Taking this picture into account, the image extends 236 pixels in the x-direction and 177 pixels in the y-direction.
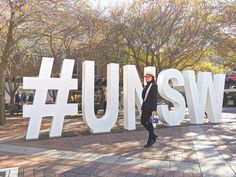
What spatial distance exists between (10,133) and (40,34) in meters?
5.08

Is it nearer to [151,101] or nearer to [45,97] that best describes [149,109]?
[151,101]

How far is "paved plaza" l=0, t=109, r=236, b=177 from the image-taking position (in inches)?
251

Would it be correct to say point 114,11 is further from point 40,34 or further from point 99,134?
point 99,134

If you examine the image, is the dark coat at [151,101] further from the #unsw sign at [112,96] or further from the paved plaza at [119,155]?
the #unsw sign at [112,96]

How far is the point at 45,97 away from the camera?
10273 millimetres

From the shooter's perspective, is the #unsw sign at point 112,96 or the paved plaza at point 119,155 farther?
the #unsw sign at point 112,96

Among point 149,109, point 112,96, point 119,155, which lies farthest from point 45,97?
point 119,155

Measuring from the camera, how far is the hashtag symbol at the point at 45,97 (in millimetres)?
10023

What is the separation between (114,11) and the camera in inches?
757

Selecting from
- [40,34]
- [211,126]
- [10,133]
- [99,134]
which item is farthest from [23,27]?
[211,126]

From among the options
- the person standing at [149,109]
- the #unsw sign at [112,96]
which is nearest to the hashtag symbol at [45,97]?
the #unsw sign at [112,96]

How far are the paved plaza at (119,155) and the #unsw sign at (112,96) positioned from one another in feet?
1.82

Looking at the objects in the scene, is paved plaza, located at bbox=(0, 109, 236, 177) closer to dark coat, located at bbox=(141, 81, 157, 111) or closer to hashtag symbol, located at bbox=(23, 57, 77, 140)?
hashtag symbol, located at bbox=(23, 57, 77, 140)

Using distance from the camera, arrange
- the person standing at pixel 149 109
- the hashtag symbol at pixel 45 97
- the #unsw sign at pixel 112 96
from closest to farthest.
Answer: the person standing at pixel 149 109
the hashtag symbol at pixel 45 97
the #unsw sign at pixel 112 96
